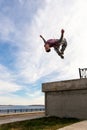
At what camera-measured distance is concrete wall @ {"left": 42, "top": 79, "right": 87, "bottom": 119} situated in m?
19.9

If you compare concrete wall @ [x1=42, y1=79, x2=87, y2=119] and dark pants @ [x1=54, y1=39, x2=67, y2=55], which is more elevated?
dark pants @ [x1=54, y1=39, x2=67, y2=55]

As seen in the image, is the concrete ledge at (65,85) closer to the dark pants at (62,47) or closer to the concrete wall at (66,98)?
the concrete wall at (66,98)

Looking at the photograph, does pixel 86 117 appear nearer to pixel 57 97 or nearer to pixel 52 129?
pixel 57 97

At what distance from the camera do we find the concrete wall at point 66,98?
65.2ft

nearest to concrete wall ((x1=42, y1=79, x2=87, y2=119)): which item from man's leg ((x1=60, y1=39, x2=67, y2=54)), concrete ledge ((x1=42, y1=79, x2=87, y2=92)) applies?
concrete ledge ((x1=42, y1=79, x2=87, y2=92))

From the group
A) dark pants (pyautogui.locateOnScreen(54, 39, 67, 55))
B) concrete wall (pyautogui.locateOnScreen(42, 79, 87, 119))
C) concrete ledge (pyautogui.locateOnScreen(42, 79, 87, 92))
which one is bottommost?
concrete wall (pyautogui.locateOnScreen(42, 79, 87, 119))

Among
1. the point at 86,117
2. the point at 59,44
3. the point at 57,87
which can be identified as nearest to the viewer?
the point at 59,44

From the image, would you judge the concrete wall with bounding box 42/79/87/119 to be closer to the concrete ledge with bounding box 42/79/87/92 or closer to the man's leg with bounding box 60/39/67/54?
the concrete ledge with bounding box 42/79/87/92

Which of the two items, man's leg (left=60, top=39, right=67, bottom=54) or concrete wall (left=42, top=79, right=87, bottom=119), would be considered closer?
man's leg (left=60, top=39, right=67, bottom=54)

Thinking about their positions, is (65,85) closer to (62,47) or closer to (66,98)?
(66,98)

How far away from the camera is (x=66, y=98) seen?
70.1 ft

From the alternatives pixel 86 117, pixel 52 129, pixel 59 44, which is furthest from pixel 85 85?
pixel 52 129

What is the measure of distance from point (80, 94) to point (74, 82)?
109 centimetres

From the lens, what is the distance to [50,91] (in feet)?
76.0
